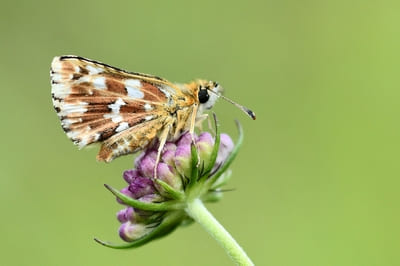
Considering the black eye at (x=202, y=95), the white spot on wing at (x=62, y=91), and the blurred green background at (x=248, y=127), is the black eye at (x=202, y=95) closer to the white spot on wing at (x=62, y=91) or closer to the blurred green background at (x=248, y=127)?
the white spot on wing at (x=62, y=91)

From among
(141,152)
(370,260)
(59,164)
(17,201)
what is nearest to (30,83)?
(59,164)

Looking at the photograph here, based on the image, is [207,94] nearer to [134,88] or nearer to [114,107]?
[134,88]

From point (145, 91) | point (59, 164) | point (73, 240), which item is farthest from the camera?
point (59, 164)

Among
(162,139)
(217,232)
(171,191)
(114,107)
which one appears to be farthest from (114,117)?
(217,232)

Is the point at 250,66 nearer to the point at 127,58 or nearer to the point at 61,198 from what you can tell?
the point at 127,58

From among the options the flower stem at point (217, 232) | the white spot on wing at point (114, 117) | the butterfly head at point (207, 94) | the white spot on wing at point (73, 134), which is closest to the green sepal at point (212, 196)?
the flower stem at point (217, 232)

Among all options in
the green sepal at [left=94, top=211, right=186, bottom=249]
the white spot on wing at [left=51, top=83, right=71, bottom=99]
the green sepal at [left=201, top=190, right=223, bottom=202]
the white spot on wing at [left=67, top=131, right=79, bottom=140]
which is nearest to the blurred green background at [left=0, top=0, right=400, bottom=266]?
the green sepal at [left=201, top=190, right=223, bottom=202]

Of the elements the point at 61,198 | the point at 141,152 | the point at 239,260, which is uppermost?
the point at 61,198
